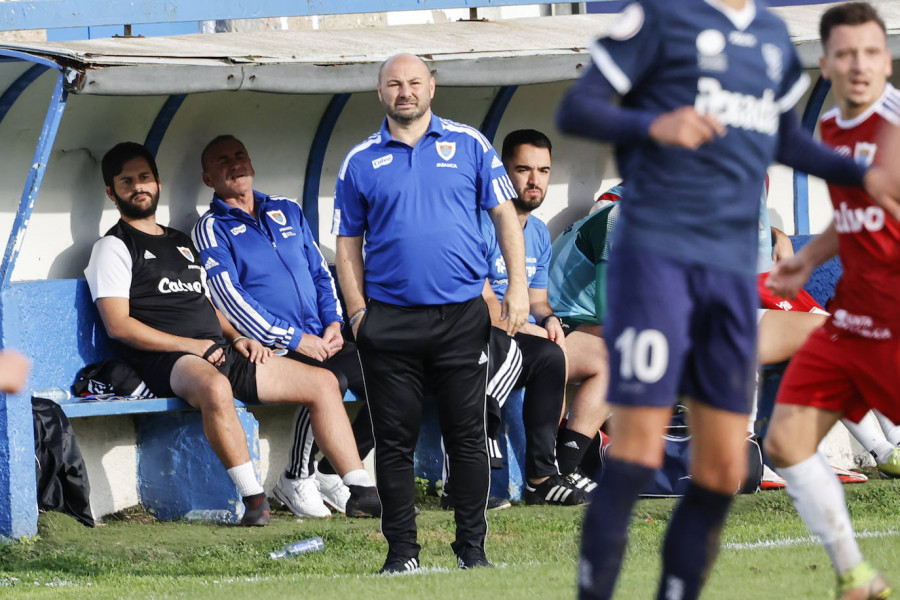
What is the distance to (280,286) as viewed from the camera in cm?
755

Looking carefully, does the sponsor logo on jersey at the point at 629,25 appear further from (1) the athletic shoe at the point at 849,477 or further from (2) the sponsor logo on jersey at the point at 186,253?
(1) the athletic shoe at the point at 849,477

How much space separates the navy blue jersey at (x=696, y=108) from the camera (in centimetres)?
321

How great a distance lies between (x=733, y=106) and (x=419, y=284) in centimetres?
229

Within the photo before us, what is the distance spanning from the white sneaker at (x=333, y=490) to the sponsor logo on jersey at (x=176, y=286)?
3.88ft

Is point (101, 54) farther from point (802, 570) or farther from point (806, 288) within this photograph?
point (806, 288)

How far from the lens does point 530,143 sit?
26.6 ft

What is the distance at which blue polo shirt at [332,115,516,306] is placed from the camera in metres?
5.45

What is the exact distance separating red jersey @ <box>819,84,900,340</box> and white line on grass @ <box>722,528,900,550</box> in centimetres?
170

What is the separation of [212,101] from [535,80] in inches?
76.8

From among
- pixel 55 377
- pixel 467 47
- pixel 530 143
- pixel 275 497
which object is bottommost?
pixel 275 497

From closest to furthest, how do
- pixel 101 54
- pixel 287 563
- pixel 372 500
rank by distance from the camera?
1. pixel 287 563
2. pixel 101 54
3. pixel 372 500

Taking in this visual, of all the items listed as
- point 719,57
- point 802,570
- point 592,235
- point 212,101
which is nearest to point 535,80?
point 592,235

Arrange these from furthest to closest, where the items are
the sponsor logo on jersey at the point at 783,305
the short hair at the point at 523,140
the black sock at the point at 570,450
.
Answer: the short hair at the point at 523,140 < the sponsor logo on jersey at the point at 783,305 < the black sock at the point at 570,450

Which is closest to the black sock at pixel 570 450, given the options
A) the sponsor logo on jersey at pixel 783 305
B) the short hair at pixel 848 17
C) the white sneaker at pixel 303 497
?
the white sneaker at pixel 303 497
